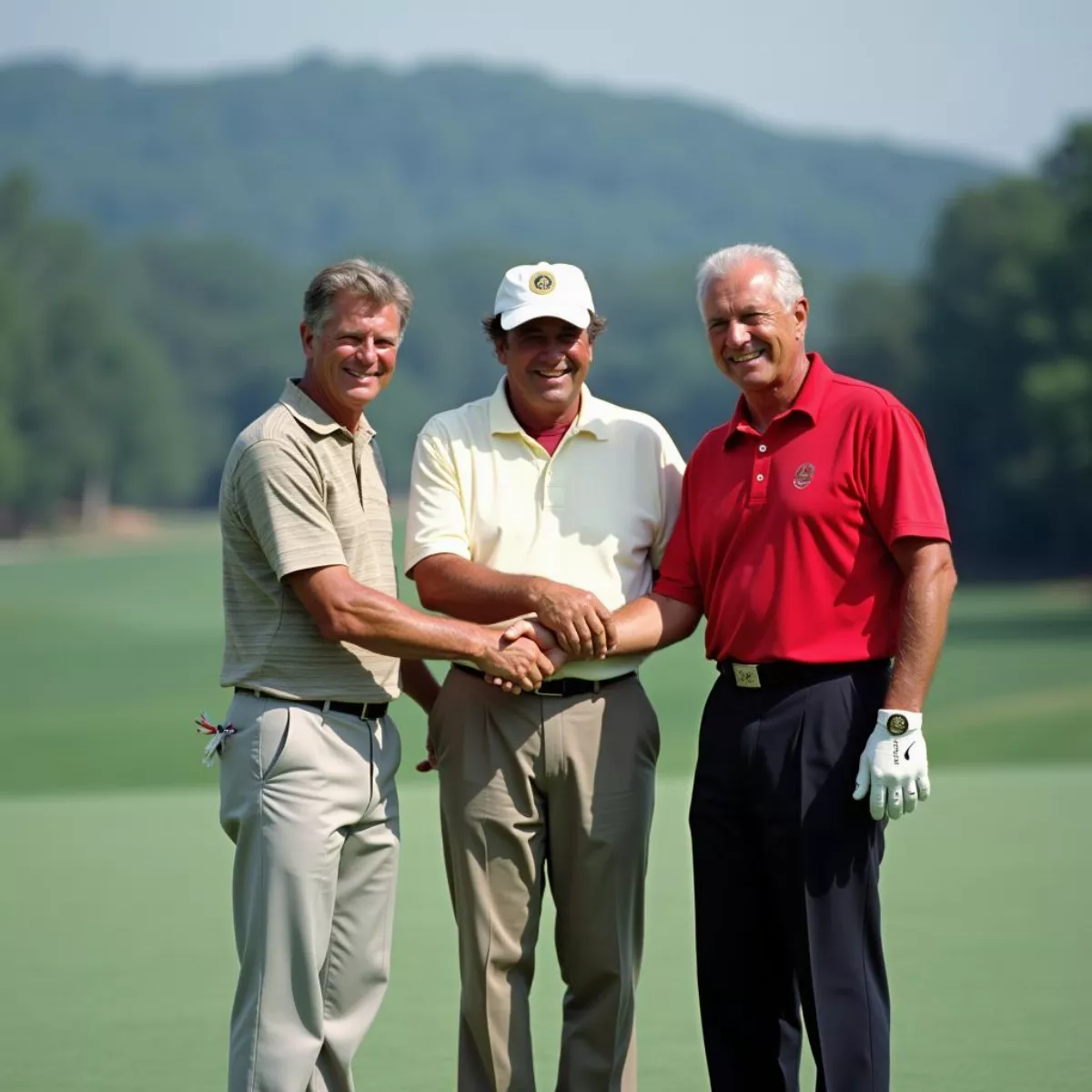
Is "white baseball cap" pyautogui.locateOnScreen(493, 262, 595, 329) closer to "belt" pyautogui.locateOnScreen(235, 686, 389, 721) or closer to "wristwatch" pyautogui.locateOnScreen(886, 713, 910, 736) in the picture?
"belt" pyautogui.locateOnScreen(235, 686, 389, 721)

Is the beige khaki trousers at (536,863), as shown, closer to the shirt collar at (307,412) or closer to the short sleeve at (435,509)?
the short sleeve at (435,509)

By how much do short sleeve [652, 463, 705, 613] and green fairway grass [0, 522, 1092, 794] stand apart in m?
9.58

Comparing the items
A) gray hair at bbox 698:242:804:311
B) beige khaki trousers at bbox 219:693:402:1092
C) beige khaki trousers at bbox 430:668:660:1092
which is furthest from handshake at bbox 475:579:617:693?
gray hair at bbox 698:242:804:311

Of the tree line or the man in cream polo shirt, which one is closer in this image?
the man in cream polo shirt

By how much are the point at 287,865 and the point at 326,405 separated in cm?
108

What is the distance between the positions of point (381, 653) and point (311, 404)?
24.3 inches

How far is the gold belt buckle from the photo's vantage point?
402 centimetres

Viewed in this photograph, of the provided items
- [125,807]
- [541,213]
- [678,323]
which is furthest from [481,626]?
[541,213]

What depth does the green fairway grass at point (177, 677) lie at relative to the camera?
1483cm

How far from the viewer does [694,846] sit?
13.7ft

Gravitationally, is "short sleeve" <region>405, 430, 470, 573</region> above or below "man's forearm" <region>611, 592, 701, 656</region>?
above

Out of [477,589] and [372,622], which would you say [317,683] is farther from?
[477,589]

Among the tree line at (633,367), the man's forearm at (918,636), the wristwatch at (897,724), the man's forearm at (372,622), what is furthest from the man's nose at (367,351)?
the tree line at (633,367)

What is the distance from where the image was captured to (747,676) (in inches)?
159
